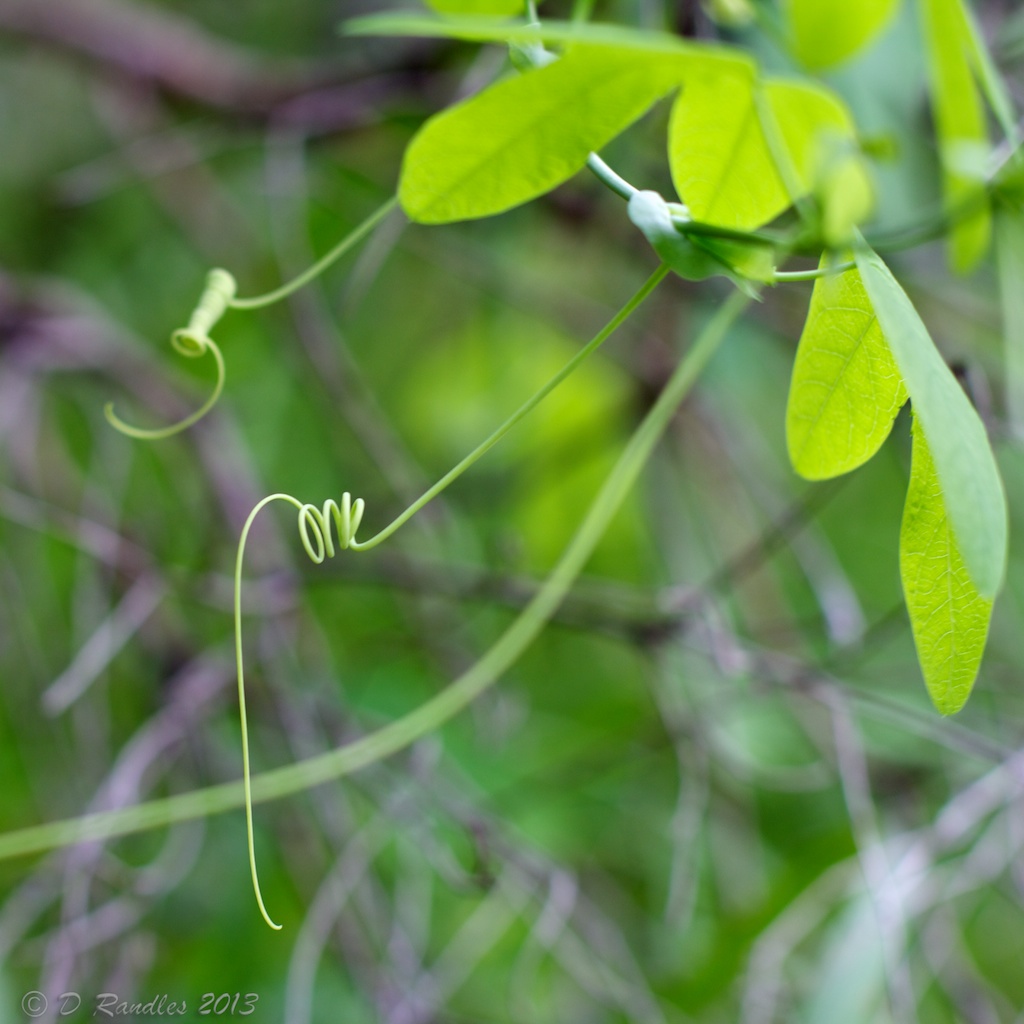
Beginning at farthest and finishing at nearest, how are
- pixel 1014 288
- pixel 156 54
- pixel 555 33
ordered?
1. pixel 156 54
2. pixel 1014 288
3. pixel 555 33

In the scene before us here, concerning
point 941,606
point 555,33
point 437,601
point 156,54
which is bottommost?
point 437,601

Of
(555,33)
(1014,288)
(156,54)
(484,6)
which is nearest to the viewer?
(555,33)

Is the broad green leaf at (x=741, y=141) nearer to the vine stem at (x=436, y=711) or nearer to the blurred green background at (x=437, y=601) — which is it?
the vine stem at (x=436, y=711)

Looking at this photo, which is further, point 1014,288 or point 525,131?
point 1014,288

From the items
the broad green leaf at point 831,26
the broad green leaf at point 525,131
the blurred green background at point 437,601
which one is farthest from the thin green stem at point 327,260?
the blurred green background at point 437,601

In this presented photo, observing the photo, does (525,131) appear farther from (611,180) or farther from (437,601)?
(437,601)

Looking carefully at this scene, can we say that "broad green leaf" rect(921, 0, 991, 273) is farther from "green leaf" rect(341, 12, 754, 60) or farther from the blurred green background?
the blurred green background

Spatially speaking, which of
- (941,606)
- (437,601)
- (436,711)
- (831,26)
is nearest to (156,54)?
(437,601)
